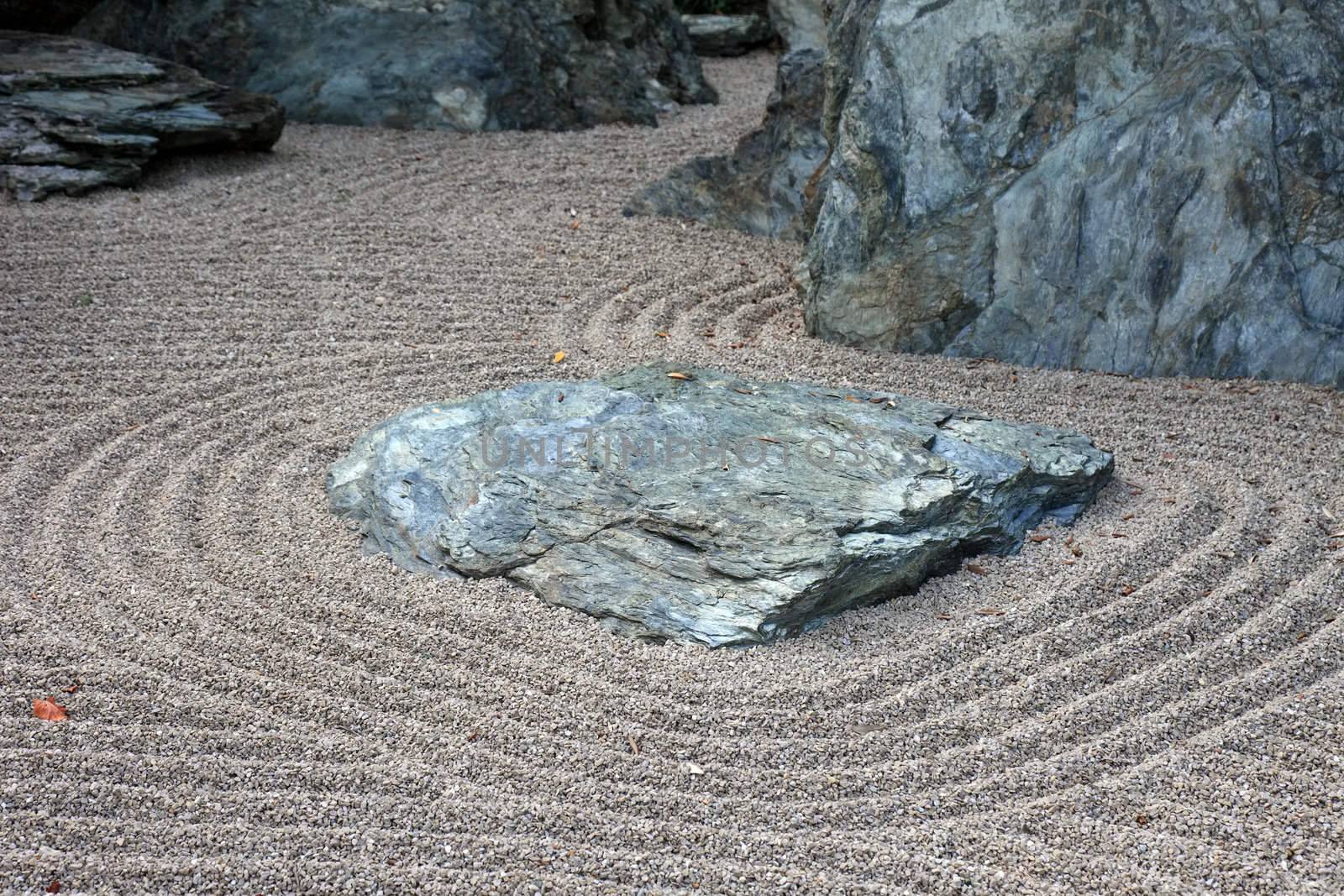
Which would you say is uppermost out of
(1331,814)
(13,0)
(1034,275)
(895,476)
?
(13,0)

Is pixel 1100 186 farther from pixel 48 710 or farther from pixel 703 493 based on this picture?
pixel 48 710

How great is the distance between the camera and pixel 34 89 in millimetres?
6379

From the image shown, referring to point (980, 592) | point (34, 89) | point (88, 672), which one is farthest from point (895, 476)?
point (34, 89)

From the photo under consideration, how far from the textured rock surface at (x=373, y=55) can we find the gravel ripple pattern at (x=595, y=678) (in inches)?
138

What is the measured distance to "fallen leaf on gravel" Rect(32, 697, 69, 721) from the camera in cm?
266

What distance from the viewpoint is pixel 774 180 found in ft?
20.9

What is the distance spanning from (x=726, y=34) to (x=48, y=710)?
10.4 metres

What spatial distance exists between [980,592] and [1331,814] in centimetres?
100

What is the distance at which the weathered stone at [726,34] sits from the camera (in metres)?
11.8

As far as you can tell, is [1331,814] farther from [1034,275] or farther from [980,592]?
[1034,275]

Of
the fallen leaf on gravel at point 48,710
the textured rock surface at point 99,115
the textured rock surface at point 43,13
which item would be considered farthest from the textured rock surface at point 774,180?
the textured rock surface at point 43,13

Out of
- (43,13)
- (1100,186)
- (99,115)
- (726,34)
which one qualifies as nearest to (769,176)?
(1100,186)

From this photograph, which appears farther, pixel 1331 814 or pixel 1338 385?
pixel 1338 385

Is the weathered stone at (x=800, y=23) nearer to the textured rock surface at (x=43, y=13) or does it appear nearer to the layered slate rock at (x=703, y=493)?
the textured rock surface at (x=43, y=13)
